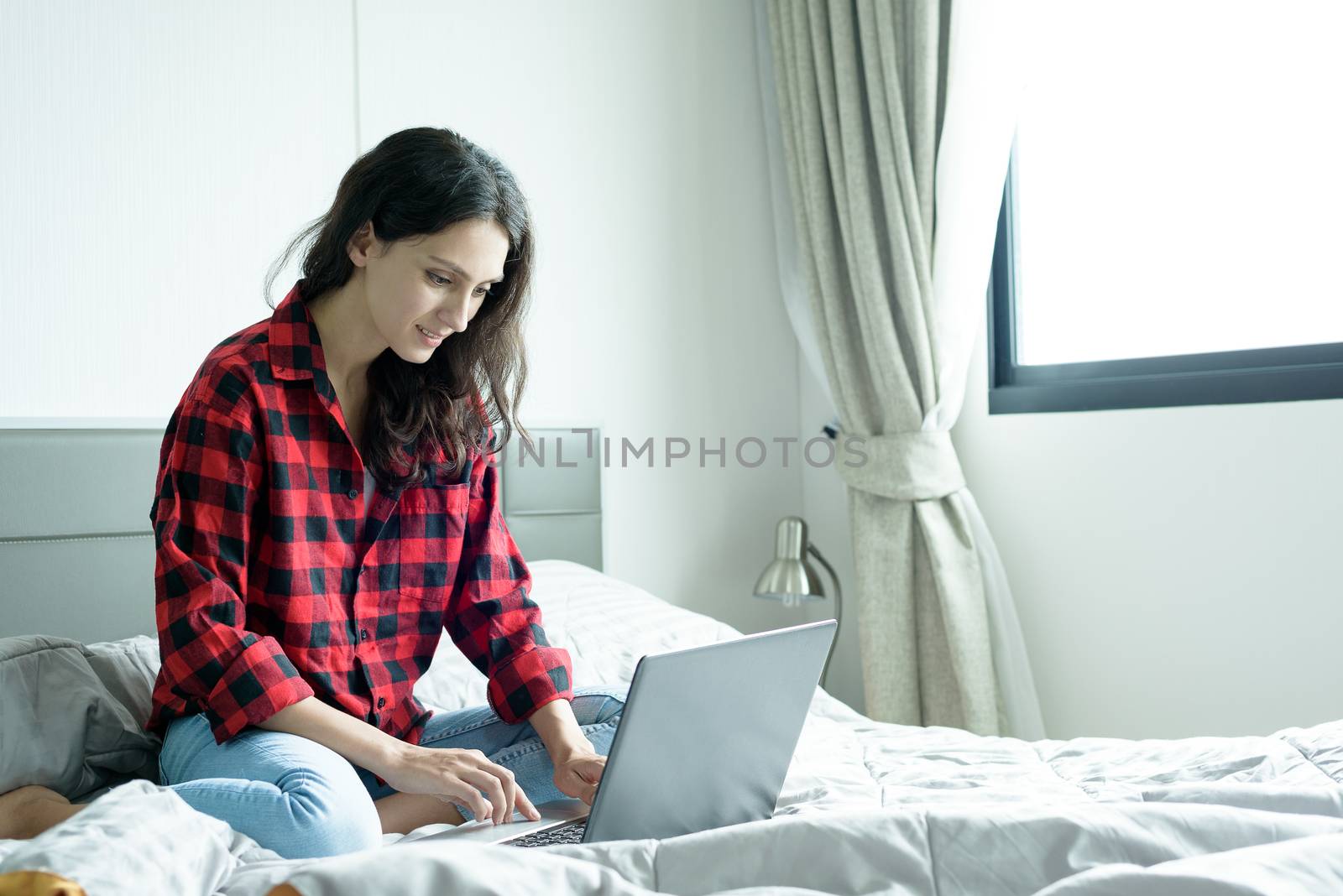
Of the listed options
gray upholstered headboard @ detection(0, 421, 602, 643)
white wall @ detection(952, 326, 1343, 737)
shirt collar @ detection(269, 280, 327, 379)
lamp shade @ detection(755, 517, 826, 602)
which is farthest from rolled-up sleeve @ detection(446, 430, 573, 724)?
white wall @ detection(952, 326, 1343, 737)

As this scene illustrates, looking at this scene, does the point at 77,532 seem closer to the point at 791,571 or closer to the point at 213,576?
the point at 213,576

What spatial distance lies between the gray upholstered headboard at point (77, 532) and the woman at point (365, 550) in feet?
2.02

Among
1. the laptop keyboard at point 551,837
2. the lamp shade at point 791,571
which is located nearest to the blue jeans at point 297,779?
the laptop keyboard at point 551,837

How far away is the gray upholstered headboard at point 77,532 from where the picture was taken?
180cm

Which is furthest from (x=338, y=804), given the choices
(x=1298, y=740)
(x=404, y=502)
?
A: (x=1298, y=740)

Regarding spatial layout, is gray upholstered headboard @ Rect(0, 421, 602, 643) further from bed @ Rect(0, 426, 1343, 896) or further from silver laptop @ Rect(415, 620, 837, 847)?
silver laptop @ Rect(415, 620, 837, 847)

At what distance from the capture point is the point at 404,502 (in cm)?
146

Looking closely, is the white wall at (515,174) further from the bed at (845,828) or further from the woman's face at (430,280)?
the woman's face at (430,280)

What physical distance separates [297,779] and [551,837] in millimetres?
259

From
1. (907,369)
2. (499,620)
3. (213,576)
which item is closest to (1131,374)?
(907,369)

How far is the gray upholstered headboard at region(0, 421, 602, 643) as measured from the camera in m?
1.80

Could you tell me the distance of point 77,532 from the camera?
186 cm

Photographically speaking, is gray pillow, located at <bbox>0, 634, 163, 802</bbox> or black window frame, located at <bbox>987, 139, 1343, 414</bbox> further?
black window frame, located at <bbox>987, 139, 1343, 414</bbox>

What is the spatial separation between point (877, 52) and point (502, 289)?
4.87 ft
